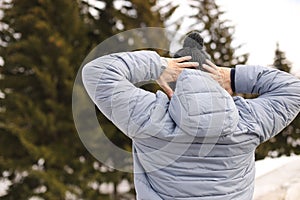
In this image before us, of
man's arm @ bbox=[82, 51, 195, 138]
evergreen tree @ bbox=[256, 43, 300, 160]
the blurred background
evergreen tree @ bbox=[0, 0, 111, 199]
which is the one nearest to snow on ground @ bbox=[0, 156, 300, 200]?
man's arm @ bbox=[82, 51, 195, 138]

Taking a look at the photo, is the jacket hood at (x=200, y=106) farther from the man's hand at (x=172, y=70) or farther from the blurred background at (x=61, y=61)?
the blurred background at (x=61, y=61)

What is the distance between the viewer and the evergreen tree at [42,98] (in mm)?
4488

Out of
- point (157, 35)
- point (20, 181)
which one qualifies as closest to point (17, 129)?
point (20, 181)

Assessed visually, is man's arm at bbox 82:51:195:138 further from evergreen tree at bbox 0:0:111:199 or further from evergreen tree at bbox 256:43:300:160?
evergreen tree at bbox 256:43:300:160

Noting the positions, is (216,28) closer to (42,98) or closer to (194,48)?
(42,98)

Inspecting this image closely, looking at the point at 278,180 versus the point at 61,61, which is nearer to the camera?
the point at 278,180

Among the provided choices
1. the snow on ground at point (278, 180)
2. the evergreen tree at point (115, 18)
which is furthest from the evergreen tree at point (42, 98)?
the snow on ground at point (278, 180)

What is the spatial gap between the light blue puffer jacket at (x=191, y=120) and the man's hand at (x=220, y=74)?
1 centimetres

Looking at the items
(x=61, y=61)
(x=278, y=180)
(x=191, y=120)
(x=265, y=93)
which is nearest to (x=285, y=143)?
(x=61, y=61)

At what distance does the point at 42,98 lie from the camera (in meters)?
4.67

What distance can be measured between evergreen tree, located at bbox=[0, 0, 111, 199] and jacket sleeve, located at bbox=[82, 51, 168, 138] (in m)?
3.96

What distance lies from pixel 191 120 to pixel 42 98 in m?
4.26

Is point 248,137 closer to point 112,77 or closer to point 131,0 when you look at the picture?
point 112,77

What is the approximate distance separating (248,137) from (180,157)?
0.09m
